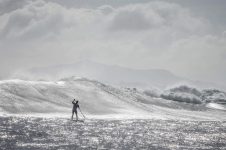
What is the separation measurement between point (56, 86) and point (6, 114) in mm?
15667

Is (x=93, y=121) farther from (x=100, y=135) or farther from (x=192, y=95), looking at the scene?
(x=192, y=95)

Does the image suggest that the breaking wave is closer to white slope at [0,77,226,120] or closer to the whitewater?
the whitewater

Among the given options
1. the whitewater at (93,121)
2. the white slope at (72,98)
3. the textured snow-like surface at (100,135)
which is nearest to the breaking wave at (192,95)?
the whitewater at (93,121)

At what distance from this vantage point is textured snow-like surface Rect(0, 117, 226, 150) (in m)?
34.4

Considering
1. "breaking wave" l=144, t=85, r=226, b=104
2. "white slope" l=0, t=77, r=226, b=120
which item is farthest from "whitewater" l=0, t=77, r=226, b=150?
"breaking wave" l=144, t=85, r=226, b=104

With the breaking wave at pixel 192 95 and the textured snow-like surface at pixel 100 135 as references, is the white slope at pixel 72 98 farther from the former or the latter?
the breaking wave at pixel 192 95

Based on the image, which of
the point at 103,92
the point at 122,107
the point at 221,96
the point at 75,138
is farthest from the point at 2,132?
the point at 221,96

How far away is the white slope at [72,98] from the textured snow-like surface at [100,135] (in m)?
5.74

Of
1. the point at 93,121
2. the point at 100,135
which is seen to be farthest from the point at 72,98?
the point at 100,135

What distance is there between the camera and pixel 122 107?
65688mm

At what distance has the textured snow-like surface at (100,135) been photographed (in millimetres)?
34394

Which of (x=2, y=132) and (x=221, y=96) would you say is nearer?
(x=2, y=132)

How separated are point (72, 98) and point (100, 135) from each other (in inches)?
957

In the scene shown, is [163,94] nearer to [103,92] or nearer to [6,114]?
[103,92]
